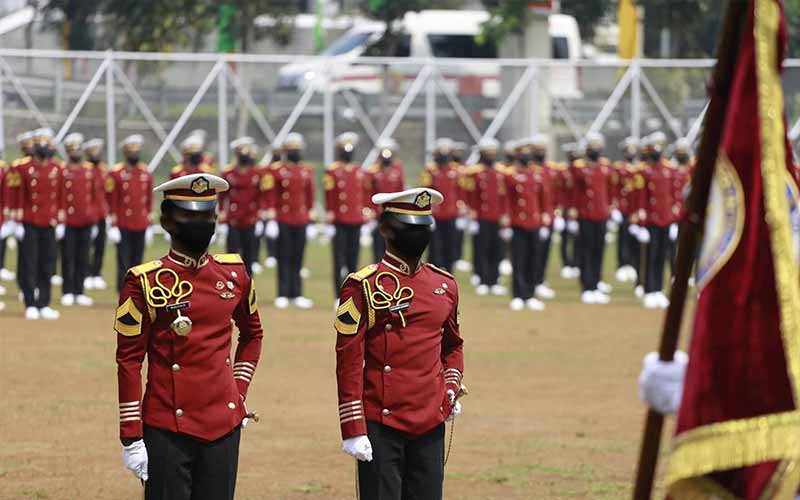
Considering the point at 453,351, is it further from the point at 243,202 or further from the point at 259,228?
the point at 259,228

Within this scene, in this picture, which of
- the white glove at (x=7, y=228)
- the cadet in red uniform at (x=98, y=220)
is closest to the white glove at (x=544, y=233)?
the cadet in red uniform at (x=98, y=220)

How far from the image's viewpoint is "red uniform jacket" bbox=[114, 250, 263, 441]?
6.10 meters

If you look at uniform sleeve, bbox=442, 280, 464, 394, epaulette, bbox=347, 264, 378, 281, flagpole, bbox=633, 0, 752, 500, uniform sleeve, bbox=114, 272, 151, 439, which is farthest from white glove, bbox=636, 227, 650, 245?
flagpole, bbox=633, 0, 752, 500

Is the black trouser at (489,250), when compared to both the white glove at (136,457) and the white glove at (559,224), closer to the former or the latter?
the white glove at (559,224)

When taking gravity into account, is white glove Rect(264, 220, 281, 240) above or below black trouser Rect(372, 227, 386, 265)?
above

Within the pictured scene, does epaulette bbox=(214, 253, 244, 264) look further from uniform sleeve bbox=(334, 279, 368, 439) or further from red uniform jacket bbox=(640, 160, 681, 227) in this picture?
red uniform jacket bbox=(640, 160, 681, 227)

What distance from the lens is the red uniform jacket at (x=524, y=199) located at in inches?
773

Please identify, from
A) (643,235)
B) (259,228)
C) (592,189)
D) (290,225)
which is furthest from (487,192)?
(259,228)

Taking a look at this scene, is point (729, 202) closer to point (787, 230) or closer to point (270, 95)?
point (787, 230)

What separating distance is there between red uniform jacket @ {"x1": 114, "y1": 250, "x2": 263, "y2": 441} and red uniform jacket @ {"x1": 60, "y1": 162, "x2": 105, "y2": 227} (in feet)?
40.8

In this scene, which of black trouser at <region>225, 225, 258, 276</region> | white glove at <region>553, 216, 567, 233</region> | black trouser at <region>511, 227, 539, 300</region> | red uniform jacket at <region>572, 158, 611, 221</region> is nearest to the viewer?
black trouser at <region>511, 227, 539, 300</region>

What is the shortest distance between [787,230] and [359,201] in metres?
15.5

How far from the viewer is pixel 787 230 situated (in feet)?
13.1

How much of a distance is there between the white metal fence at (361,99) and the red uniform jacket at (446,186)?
5.94m
